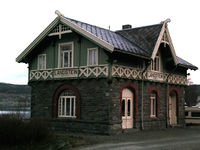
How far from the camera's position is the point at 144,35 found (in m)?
25.9

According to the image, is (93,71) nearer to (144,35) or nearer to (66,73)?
(66,73)

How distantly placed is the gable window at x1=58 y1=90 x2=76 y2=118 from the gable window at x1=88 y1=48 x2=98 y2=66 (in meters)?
2.63

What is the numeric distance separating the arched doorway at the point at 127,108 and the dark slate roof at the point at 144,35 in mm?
3227

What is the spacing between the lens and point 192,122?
32.9 m

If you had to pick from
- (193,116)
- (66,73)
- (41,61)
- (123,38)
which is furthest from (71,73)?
(193,116)

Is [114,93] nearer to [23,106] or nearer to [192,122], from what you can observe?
[23,106]

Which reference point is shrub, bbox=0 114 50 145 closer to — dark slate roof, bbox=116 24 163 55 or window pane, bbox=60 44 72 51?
window pane, bbox=60 44 72 51

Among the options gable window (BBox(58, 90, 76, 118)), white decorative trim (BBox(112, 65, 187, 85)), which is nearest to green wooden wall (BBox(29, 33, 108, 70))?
white decorative trim (BBox(112, 65, 187, 85))

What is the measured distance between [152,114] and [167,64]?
4.34m

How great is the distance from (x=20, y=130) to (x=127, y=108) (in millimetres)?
8863

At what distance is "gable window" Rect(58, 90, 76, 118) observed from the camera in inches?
918

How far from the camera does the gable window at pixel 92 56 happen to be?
22.2 meters

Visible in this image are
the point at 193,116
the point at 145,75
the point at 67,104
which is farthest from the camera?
the point at 193,116

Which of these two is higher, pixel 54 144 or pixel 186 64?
pixel 186 64
